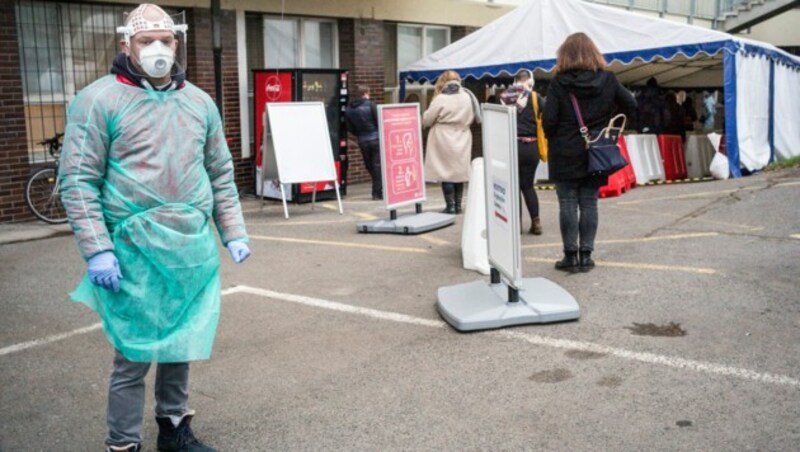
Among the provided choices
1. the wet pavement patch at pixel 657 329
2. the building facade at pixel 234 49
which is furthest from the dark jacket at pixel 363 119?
the wet pavement patch at pixel 657 329

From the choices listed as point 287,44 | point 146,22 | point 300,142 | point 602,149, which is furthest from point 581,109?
point 287,44

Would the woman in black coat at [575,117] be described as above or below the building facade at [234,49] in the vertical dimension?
below

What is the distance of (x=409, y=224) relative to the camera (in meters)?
9.33

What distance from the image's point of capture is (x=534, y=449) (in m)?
3.78

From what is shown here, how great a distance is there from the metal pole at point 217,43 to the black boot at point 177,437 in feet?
28.9

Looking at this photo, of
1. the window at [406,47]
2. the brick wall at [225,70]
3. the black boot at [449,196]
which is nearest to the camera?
the black boot at [449,196]

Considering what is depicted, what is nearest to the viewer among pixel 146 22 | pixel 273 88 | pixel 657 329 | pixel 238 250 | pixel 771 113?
pixel 146 22

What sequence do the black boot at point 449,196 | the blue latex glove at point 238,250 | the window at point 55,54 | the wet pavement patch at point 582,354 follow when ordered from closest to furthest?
the blue latex glove at point 238,250 → the wet pavement patch at point 582,354 → the black boot at point 449,196 → the window at point 55,54

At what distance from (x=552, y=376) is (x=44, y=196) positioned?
316 inches

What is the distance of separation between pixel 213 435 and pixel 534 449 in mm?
1533

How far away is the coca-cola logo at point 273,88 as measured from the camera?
41.3ft

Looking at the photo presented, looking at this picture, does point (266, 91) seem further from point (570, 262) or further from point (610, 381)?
point (610, 381)

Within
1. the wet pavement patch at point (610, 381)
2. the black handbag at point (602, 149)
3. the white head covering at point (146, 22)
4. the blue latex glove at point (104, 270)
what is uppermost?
the white head covering at point (146, 22)

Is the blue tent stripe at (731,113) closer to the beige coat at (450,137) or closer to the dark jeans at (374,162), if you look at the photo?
the beige coat at (450,137)
